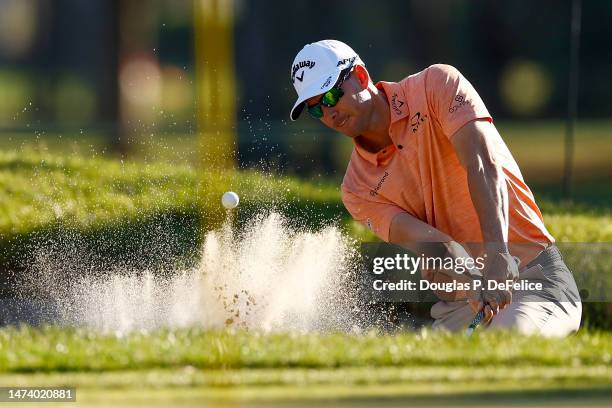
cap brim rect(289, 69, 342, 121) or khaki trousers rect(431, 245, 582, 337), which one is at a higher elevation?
cap brim rect(289, 69, 342, 121)

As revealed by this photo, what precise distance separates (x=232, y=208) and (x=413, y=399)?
4169 mm

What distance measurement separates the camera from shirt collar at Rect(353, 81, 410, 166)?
5629mm

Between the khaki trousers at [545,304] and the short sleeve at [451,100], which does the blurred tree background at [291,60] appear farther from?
the short sleeve at [451,100]

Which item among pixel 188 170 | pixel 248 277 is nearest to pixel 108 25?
pixel 188 170

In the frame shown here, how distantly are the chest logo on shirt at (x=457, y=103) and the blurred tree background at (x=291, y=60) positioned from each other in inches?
392

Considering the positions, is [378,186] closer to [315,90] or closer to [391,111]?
[391,111]

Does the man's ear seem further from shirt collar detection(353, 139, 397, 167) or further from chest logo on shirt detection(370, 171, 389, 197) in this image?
chest logo on shirt detection(370, 171, 389, 197)

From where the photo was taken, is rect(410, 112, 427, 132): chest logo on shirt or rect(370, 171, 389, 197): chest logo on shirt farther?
rect(370, 171, 389, 197): chest logo on shirt

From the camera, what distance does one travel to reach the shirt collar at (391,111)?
563cm

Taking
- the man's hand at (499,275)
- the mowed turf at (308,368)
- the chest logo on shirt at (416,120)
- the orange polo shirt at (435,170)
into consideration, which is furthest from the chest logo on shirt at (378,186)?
the man's hand at (499,275)

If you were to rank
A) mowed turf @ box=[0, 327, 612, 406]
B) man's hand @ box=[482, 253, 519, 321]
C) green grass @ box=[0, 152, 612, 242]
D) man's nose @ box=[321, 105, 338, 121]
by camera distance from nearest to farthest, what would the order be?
mowed turf @ box=[0, 327, 612, 406] < man's hand @ box=[482, 253, 519, 321] < man's nose @ box=[321, 105, 338, 121] < green grass @ box=[0, 152, 612, 242]

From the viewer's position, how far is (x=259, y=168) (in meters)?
11.4

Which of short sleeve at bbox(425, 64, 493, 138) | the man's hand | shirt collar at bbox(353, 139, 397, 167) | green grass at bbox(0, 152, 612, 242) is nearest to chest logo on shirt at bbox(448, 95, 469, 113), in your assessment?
short sleeve at bbox(425, 64, 493, 138)

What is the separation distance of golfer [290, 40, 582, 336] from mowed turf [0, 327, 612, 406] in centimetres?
30
